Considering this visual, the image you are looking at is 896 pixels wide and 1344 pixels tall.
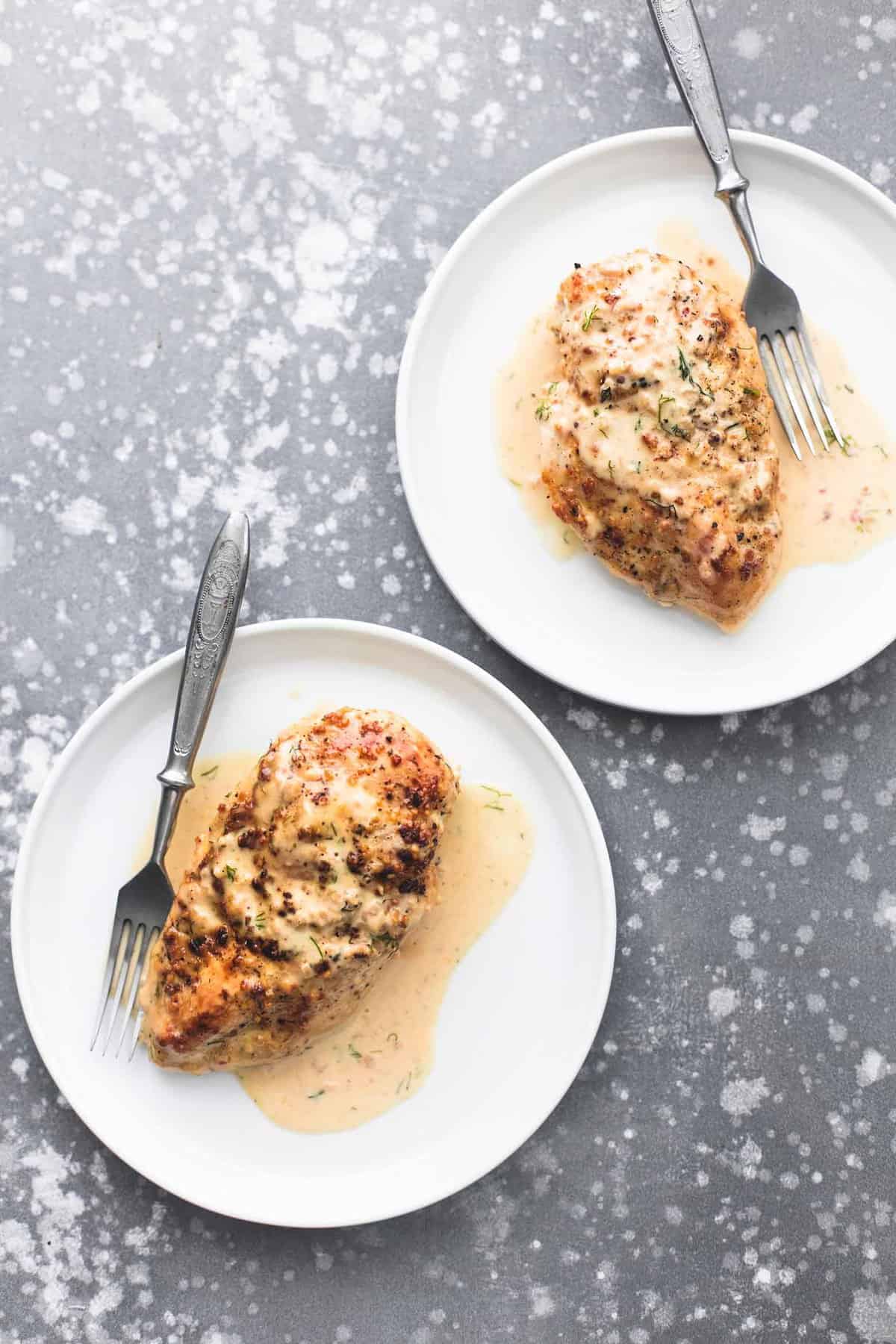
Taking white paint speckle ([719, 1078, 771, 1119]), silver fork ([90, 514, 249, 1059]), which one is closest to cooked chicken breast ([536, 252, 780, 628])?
silver fork ([90, 514, 249, 1059])

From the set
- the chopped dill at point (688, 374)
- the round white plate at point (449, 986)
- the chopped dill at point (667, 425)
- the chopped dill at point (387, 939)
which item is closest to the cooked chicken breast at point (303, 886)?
the chopped dill at point (387, 939)

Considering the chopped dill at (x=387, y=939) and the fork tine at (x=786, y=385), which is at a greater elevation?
the fork tine at (x=786, y=385)

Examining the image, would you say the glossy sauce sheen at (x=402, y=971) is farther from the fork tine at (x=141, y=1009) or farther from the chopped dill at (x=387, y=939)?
the chopped dill at (x=387, y=939)

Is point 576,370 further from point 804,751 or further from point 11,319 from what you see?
point 11,319

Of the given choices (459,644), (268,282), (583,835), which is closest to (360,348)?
(268,282)

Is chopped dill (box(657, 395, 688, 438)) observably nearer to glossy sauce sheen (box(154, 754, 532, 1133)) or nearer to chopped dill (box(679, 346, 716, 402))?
chopped dill (box(679, 346, 716, 402))

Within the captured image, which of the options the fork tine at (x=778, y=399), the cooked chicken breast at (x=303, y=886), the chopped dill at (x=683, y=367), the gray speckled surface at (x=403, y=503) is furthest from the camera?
the gray speckled surface at (x=403, y=503)

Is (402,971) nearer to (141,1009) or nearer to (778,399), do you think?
(141,1009)
